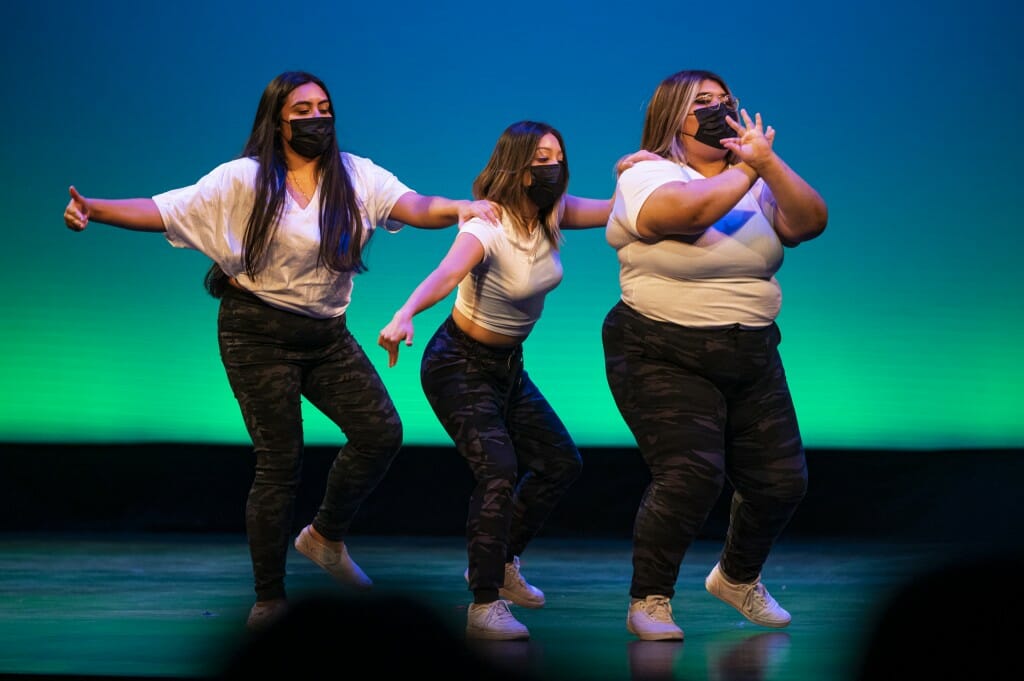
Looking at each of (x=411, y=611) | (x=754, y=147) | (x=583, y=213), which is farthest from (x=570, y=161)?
(x=411, y=611)

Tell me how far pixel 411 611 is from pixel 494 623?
43.1 inches

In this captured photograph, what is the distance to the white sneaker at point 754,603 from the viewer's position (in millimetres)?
3158

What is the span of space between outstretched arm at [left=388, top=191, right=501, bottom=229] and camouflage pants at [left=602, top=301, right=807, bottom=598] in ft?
1.36

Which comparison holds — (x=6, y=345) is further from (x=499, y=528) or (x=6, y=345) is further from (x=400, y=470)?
(x=499, y=528)

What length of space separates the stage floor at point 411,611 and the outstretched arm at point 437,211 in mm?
955

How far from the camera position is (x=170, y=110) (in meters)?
5.45

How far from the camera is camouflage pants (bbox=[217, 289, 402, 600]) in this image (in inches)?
131

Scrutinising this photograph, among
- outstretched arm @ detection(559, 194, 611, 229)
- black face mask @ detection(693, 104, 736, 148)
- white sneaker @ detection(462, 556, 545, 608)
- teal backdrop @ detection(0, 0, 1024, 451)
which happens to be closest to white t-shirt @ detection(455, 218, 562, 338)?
outstretched arm @ detection(559, 194, 611, 229)

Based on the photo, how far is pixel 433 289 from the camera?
3.04 metres

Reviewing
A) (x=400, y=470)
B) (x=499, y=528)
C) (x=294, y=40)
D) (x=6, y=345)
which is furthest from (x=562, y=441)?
(x=6, y=345)

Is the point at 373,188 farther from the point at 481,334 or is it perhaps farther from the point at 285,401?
the point at 285,401

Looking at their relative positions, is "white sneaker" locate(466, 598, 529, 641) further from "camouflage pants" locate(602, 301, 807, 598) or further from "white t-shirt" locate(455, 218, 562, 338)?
"white t-shirt" locate(455, 218, 562, 338)

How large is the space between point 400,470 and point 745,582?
7.80ft

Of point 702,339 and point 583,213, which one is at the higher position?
point 583,213
